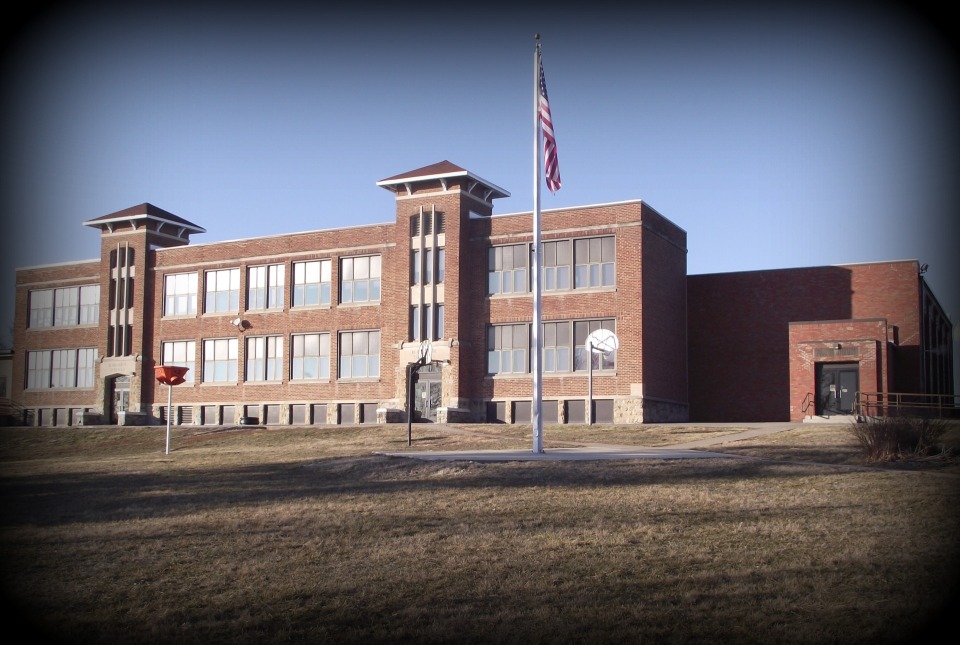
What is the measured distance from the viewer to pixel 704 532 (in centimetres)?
1324

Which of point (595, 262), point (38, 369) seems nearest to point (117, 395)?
point (38, 369)

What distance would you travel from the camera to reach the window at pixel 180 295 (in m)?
50.4

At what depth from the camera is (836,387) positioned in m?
37.0

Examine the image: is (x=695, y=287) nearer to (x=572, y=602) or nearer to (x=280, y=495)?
(x=280, y=495)

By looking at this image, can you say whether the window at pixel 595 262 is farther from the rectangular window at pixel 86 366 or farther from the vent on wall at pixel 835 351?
the rectangular window at pixel 86 366

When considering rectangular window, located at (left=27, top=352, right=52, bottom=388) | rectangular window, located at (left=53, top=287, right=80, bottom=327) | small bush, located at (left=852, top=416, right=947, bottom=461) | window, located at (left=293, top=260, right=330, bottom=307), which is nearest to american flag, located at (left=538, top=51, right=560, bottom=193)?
small bush, located at (left=852, top=416, right=947, bottom=461)

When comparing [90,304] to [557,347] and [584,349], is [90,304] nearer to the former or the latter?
[557,347]

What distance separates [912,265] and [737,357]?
8.40 metres

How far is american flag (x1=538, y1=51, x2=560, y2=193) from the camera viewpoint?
80.9 feet

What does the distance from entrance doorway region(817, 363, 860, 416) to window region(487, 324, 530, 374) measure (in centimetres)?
1181

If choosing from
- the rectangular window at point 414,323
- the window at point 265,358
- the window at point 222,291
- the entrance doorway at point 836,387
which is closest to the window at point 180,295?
the window at point 222,291

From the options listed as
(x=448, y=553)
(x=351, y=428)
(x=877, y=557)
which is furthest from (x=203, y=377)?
(x=877, y=557)

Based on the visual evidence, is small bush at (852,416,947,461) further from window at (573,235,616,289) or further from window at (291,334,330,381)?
window at (291,334,330,381)

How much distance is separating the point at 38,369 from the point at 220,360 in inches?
Answer: 545
